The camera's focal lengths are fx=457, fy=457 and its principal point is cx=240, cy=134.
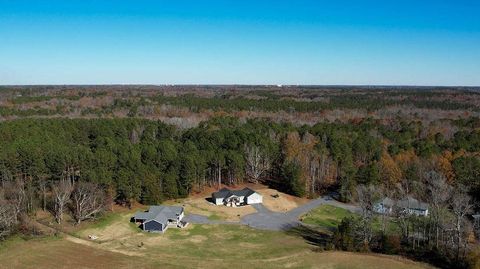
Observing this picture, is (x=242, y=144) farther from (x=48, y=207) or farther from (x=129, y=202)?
(x=48, y=207)

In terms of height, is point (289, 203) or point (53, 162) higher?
point (53, 162)

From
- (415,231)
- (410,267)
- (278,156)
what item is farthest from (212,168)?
(410,267)

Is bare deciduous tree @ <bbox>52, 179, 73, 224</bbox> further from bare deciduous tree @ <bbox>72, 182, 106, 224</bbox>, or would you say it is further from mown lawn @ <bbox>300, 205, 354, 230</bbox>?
mown lawn @ <bbox>300, 205, 354, 230</bbox>

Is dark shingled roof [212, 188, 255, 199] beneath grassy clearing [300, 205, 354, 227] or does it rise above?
above

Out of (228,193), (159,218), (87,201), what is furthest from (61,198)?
(228,193)

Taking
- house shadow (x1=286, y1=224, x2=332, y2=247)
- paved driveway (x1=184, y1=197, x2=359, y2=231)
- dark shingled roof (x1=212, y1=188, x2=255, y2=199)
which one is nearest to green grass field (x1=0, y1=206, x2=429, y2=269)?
house shadow (x1=286, y1=224, x2=332, y2=247)

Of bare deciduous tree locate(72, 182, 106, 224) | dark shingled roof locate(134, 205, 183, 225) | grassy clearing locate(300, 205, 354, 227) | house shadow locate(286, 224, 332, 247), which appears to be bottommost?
grassy clearing locate(300, 205, 354, 227)

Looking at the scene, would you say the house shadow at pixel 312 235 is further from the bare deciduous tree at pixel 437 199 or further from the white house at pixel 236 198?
the white house at pixel 236 198

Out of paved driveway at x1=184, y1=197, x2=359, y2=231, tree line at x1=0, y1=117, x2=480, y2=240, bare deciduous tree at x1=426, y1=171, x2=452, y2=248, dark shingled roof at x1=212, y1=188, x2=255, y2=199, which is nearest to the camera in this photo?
bare deciduous tree at x1=426, y1=171, x2=452, y2=248
